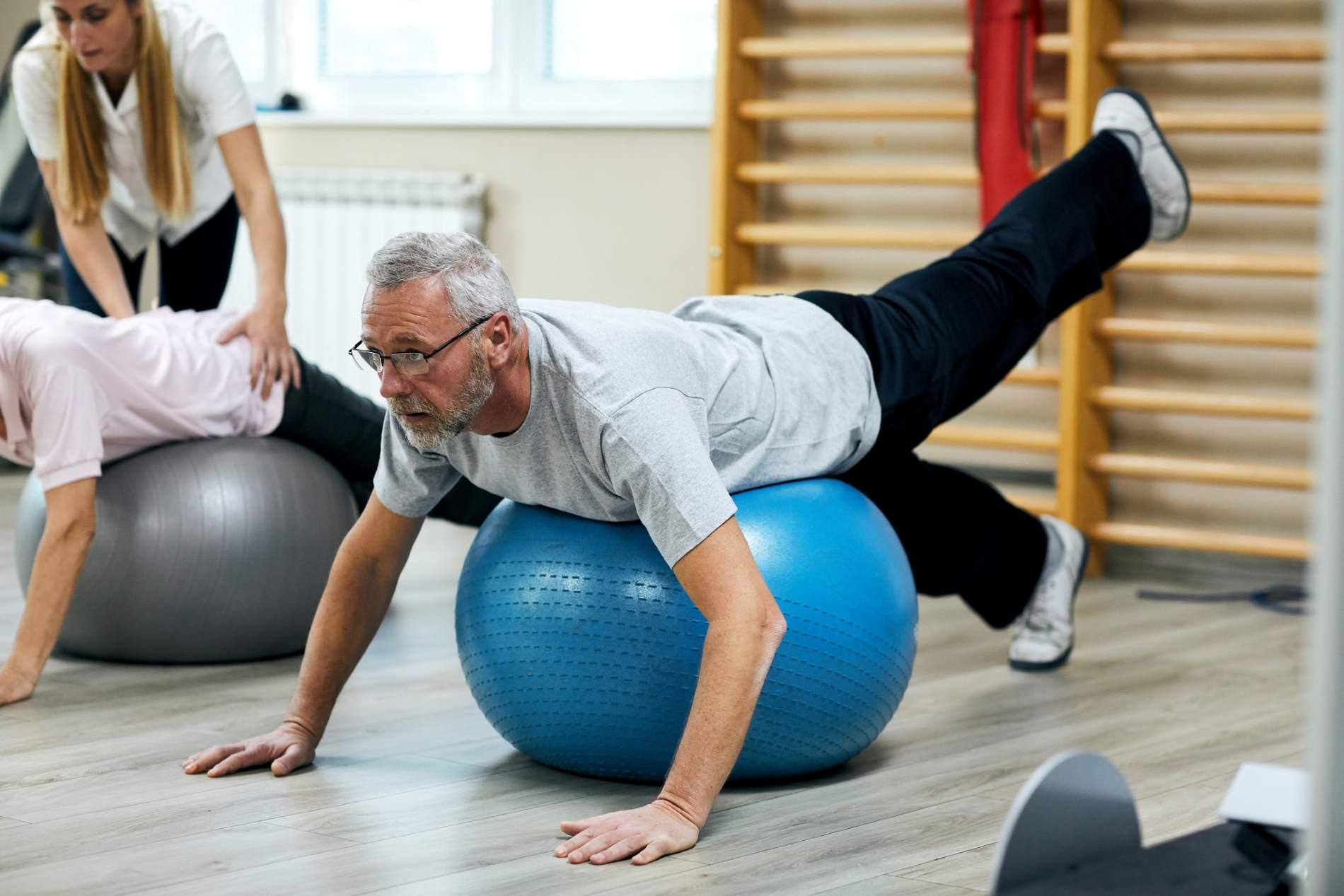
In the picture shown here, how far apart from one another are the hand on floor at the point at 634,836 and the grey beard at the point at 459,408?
46cm

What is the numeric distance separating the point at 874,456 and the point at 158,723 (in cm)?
113

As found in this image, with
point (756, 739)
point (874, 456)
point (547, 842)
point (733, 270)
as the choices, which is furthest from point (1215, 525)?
point (547, 842)

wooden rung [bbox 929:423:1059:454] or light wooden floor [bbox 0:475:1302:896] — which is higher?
wooden rung [bbox 929:423:1059:454]

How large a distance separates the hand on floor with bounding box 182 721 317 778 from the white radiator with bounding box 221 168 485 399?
107 inches

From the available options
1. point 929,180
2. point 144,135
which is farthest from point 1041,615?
point 144,135

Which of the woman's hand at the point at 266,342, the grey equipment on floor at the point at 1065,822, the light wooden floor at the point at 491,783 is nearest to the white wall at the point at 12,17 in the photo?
the light wooden floor at the point at 491,783

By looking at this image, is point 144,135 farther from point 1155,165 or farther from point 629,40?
point 629,40

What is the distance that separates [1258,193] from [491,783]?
228 centimetres

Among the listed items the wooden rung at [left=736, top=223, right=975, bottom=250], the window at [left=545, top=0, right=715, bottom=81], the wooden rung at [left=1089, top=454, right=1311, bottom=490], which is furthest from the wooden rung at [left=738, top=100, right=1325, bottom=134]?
the wooden rung at [left=1089, top=454, right=1311, bottom=490]

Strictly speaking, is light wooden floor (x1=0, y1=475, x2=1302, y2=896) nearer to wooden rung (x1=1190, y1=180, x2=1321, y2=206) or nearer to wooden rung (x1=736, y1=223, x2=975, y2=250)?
wooden rung (x1=1190, y1=180, x2=1321, y2=206)

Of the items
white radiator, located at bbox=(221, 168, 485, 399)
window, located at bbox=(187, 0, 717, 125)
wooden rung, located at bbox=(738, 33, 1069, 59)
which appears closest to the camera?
wooden rung, located at bbox=(738, 33, 1069, 59)

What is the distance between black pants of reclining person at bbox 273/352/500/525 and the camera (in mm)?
2891

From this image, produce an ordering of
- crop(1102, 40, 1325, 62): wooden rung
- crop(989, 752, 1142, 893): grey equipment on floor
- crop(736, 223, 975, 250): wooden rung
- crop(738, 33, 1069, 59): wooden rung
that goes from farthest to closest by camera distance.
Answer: crop(736, 223, 975, 250): wooden rung
crop(738, 33, 1069, 59): wooden rung
crop(1102, 40, 1325, 62): wooden rung
crop(989, 752, 1142, 893): grey equipment on floor

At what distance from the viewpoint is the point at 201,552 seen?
8.70ft
